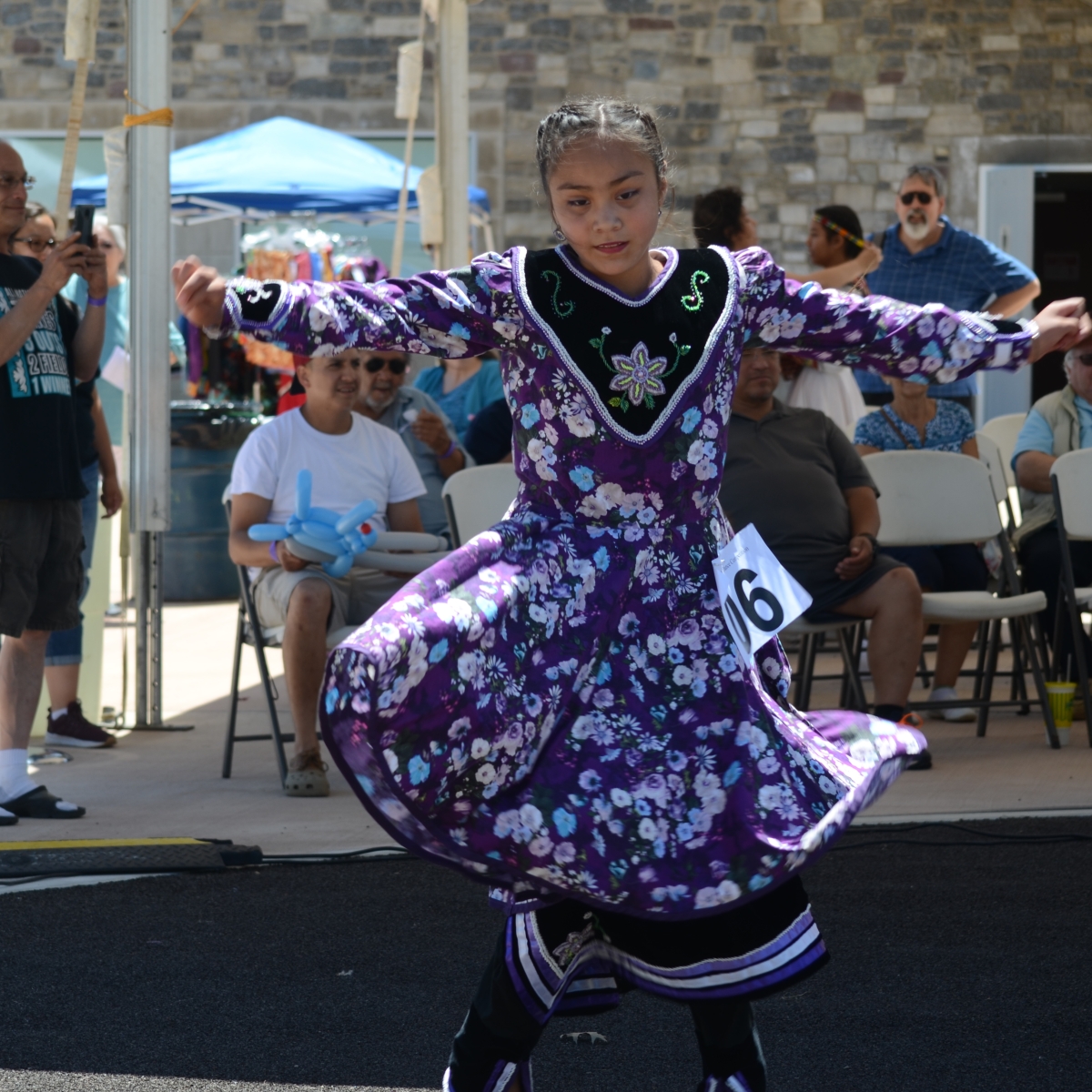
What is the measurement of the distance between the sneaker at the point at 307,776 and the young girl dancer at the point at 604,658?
257 centimetres

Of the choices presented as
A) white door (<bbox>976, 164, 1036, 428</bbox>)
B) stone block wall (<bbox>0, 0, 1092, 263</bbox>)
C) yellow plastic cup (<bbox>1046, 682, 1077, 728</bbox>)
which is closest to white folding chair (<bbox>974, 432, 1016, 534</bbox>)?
yellow plastic cup (<bbox>1046, 682, 1077, 728</bbox>)

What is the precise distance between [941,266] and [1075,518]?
1768 mm

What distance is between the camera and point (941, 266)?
6.95m

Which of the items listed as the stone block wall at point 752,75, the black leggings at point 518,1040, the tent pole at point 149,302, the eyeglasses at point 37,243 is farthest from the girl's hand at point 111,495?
the stone block wall at point 752,75

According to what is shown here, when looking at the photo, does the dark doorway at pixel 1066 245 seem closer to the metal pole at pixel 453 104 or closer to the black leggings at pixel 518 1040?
the metal pole at pixel 453 104

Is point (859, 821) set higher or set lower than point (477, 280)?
lower

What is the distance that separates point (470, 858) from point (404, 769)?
14cm

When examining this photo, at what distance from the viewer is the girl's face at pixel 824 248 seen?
23.6 feet

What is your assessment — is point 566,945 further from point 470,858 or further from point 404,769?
point 404,769

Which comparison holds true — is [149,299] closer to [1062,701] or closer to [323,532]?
[323,532]

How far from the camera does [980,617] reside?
5250 millimetres

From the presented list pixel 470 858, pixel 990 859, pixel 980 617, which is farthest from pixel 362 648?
pixel 980 617

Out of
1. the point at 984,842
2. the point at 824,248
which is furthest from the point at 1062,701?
the point at 824,248

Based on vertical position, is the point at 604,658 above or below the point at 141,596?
above
